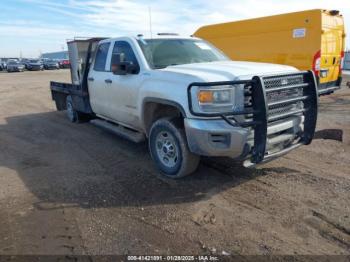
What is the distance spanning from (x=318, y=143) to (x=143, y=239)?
4.27m

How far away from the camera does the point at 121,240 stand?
3.22 m

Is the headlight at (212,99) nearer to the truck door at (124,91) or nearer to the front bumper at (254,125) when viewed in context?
the front bumper at (254,125)

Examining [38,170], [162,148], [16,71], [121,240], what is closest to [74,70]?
[38,170]

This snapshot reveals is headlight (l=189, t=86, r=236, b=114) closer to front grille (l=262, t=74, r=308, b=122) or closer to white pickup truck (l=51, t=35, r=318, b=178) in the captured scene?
white pickup truck (l=51, t=35, r=318, b=178)

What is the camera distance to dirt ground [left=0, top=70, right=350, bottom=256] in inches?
124

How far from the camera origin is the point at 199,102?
388 centimetres

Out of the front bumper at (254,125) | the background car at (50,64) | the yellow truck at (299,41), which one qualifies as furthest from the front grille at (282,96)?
the background car at (50,64)

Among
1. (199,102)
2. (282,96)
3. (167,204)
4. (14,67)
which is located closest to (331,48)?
(282,96)

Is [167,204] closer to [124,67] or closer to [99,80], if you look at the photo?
[124,67]

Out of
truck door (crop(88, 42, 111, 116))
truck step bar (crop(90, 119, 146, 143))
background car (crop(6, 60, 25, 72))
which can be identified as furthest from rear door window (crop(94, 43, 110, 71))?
background car (crop(6, 60, 25, 72))

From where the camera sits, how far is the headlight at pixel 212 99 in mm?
3830

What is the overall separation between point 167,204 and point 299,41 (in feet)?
25.6

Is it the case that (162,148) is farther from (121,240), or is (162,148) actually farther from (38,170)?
(38,170)

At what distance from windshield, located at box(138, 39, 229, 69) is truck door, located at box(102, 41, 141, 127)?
26 centimetres
